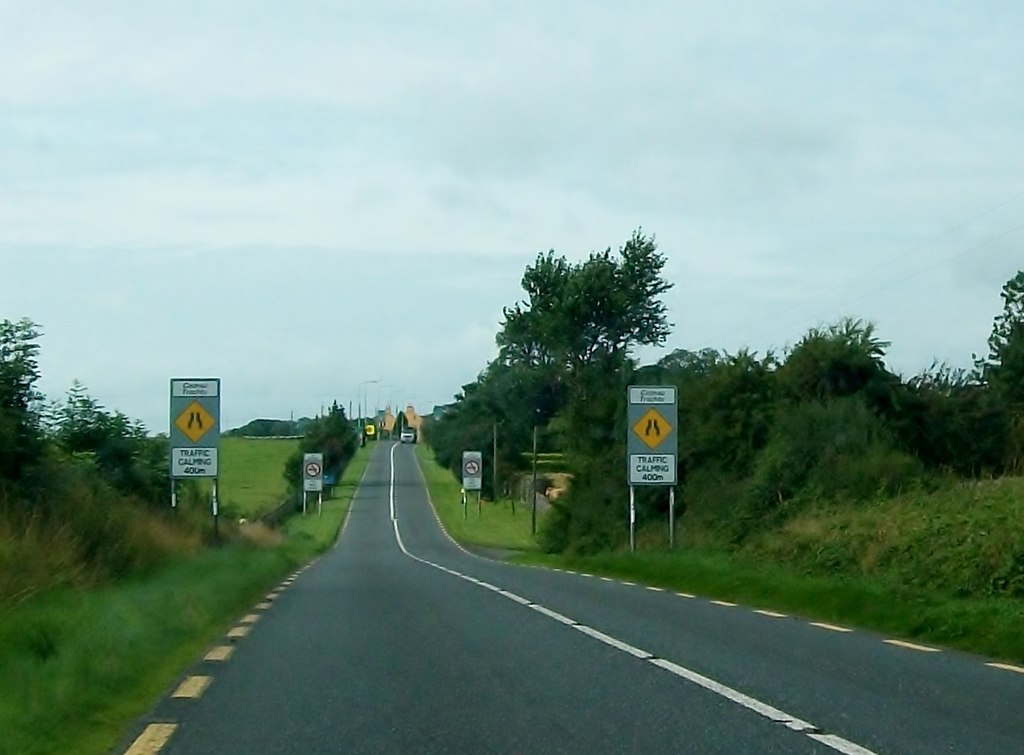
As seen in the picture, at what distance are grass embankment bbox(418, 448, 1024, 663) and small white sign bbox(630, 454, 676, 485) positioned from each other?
1.65 metres

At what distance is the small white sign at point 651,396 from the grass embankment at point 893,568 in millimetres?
3307

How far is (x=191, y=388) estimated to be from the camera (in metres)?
31.4

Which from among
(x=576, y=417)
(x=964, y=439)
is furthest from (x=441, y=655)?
(x=576, y=417)

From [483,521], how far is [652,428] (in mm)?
66464

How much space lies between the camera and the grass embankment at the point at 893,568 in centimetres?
1570

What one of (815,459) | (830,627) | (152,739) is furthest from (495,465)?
(152,739)

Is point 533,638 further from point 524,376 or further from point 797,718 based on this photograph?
point 524,376

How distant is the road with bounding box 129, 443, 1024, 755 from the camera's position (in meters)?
9.09

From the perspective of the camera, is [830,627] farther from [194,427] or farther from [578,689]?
[194,427]

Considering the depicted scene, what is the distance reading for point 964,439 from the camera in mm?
43094

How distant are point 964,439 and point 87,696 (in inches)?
1421

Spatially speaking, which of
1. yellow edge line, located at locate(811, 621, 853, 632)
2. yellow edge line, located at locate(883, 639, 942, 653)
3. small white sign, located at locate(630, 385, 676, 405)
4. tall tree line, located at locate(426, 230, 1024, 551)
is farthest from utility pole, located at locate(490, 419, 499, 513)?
yellow edge line, located at locate(883, 639, 942, 653)

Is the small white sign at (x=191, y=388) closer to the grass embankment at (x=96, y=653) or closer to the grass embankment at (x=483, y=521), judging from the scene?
the grass embankment at (x=96, y=653)

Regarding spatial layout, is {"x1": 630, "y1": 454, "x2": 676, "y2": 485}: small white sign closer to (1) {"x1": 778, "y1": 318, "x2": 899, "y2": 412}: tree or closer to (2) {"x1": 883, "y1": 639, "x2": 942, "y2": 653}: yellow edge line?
(1) {"x1": 778, "y1": 318, "x2": 899, "y2": 412}: tree
